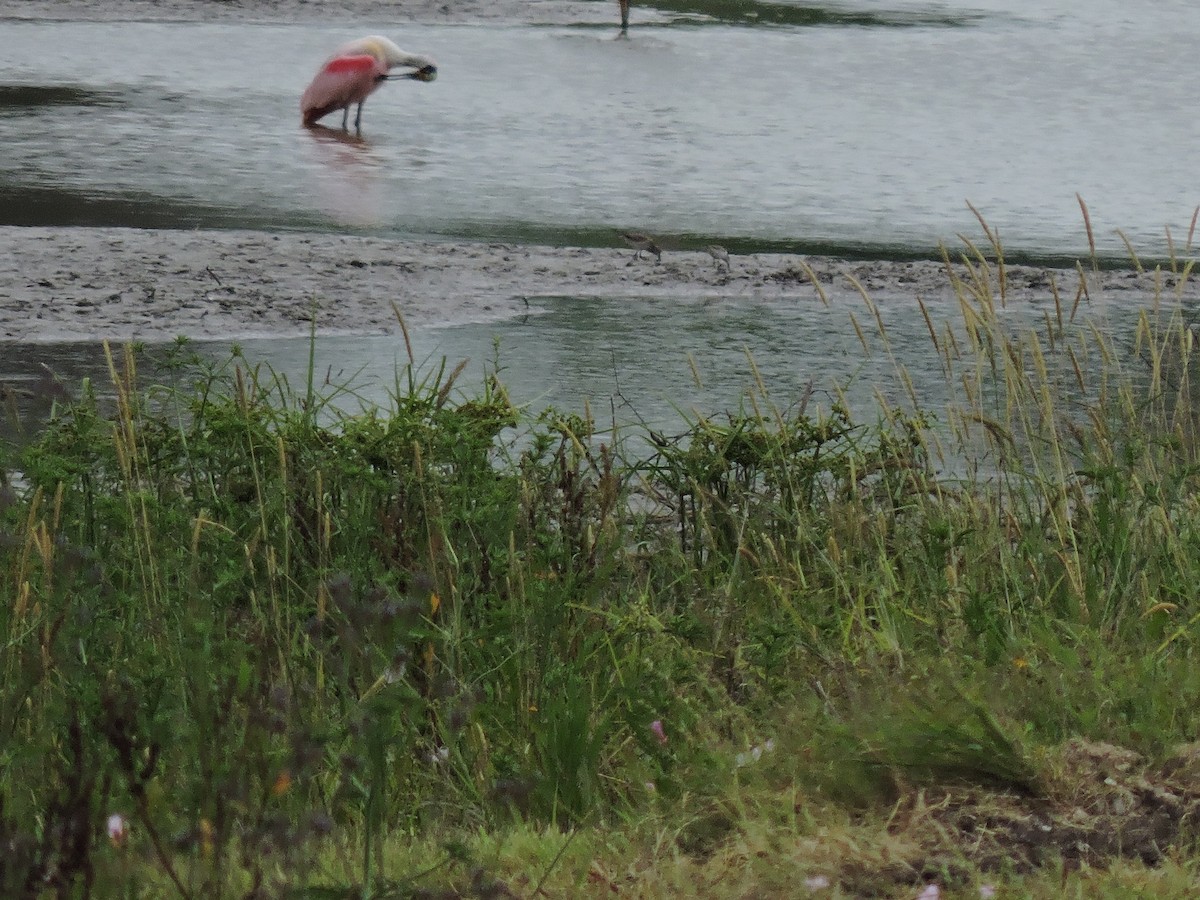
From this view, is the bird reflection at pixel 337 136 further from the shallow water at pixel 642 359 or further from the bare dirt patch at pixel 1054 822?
Answer: the bare dirt patch at pixel 1054 822

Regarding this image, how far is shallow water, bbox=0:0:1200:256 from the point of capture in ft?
33.2

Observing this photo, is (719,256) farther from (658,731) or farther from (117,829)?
(117,829)

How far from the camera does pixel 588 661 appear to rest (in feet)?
12.9

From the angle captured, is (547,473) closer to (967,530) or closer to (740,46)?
(967,530)

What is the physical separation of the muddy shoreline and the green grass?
311cm

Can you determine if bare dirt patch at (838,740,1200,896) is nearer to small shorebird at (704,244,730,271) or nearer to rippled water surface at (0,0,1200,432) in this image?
rippled water surface at (0,0,1200,432)

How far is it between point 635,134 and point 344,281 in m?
4.87

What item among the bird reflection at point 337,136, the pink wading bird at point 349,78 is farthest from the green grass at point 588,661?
the pink wading bird at point 349,78

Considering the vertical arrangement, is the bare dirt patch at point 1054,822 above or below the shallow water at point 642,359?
above

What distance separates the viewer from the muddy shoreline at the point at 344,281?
7.72m

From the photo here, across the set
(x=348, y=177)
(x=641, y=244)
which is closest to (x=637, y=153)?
(x=348, y=177)

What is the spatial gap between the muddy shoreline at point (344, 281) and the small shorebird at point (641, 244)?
6cm

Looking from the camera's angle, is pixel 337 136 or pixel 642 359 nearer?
pixel 642 359

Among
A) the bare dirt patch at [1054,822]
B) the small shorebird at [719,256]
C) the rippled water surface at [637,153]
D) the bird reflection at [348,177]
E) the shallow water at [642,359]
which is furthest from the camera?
the bird reflection at [348,177]
